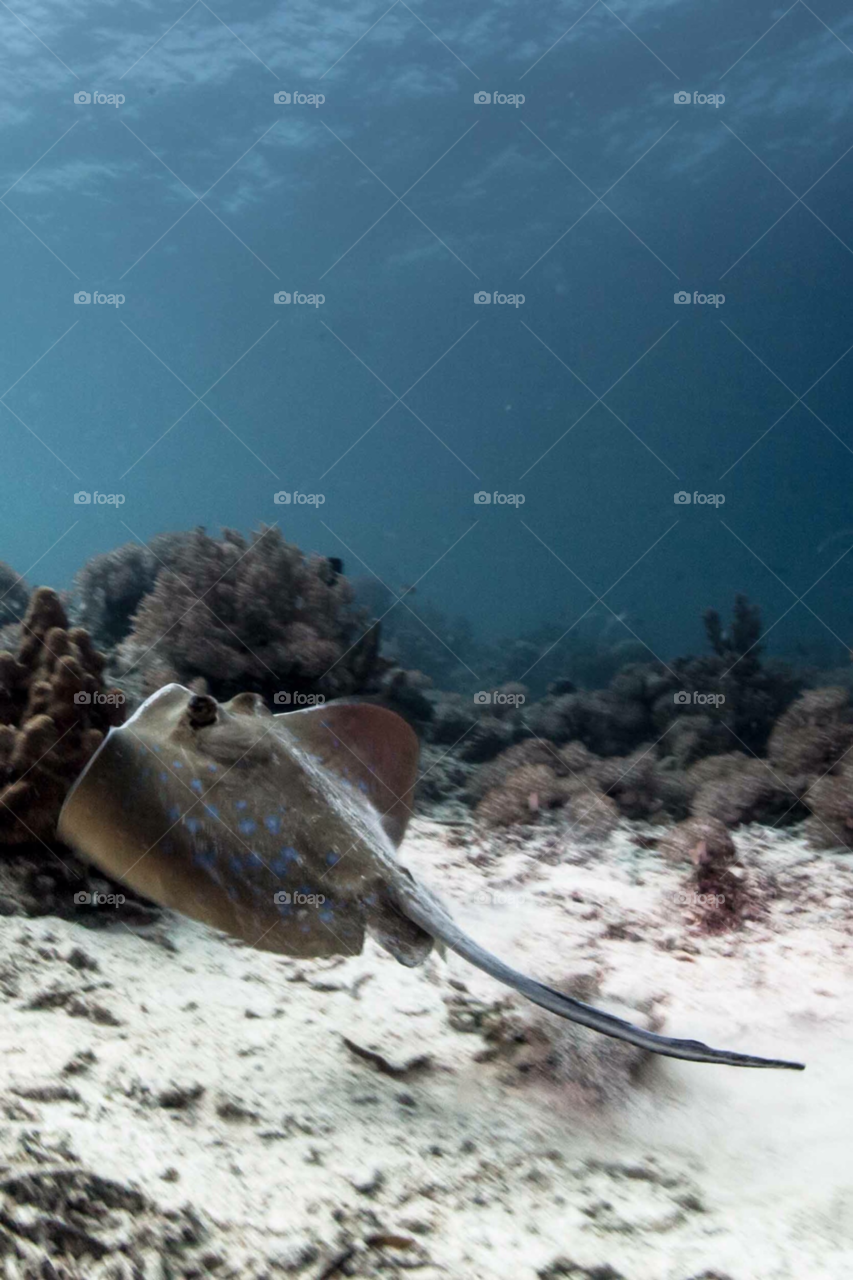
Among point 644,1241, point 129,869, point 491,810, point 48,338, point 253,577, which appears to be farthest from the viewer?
point 48,338

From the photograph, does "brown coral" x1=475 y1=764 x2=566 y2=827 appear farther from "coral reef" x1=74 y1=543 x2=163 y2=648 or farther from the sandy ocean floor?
"coral reef" x1=74 y1=543 x2=163 y2=648

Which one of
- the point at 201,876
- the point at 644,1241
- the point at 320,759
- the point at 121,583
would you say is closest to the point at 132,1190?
the point at 201,876

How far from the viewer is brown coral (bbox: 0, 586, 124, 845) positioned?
325cm

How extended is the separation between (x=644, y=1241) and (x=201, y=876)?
168cm

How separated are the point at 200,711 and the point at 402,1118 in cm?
163

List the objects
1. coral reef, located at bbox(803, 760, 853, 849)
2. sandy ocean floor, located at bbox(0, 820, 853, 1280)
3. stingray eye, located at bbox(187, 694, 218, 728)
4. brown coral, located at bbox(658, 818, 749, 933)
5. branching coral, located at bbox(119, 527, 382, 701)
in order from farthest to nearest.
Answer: branching coral, located at bbox(119, 527, 382, 701) → coral reef, located at bbox(803, 760, 853, 849) → brown coral, located at bbox(658, 818, 749, 933) → stingray eye, located at bbox(187, 694, 218, 728) → sandy ocean floor, located at bbox(0, 820, 853, 1280)

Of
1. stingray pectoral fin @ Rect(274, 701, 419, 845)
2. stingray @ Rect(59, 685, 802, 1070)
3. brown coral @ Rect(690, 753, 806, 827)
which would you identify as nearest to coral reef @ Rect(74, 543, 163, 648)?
stingray pectoral fin @ Rect(274, 701, 419, 845)

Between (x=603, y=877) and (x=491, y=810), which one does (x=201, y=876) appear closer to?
(x=603, y=877)

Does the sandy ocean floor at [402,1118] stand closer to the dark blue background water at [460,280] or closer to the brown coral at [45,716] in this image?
the brown coral at [45,716]

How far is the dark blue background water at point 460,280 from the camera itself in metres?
36.1

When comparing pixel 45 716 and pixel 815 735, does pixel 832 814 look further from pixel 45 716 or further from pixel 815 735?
pixel 45 716

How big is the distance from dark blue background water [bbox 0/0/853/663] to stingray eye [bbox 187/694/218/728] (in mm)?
3628

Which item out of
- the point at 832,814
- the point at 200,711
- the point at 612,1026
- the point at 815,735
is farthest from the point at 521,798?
the point at 612,1026

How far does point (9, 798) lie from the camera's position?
10.5 ft
